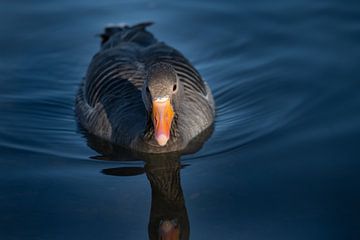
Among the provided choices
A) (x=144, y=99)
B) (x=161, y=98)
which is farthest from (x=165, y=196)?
(x=144, y=99)

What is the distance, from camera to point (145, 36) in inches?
551

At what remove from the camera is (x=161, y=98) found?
34.2 ft

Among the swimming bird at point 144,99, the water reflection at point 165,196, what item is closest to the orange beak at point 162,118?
the swimming bird at point 144,99

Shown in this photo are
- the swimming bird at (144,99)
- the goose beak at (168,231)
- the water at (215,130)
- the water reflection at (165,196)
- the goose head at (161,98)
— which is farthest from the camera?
the swimming bird at (144,99)

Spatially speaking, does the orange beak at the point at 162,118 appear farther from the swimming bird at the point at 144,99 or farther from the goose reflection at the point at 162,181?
the goose reflection at the point at 162,181

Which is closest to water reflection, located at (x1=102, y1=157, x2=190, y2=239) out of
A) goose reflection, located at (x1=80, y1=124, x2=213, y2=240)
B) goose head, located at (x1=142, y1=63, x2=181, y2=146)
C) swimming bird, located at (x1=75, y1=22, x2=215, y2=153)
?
goose reflection, located at (x1=80, y1=124, x2=213, y2=240)

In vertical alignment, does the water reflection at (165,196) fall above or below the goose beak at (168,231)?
above

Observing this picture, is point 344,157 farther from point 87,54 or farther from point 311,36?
point 87,54

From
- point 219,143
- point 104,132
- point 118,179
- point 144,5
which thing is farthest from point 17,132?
point 144,5

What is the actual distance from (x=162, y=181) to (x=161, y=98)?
1234 mm

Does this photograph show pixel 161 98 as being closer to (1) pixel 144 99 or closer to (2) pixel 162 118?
(2) pixel 162 118

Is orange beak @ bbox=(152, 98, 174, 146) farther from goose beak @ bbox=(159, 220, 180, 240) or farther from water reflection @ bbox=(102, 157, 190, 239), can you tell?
goose beak @ bbox=(159, 220, 180, 240)

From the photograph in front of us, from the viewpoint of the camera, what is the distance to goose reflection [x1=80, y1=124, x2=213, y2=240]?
945 centimetres

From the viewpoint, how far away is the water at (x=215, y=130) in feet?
31.8
